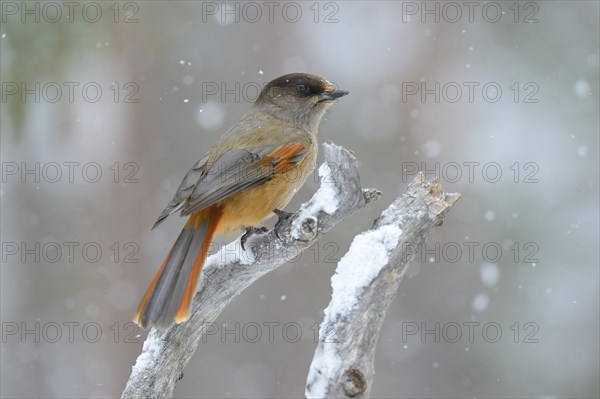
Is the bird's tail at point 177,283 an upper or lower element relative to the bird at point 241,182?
lower

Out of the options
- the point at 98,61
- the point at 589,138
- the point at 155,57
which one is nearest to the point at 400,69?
the point at 589,138

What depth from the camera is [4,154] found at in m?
8.43

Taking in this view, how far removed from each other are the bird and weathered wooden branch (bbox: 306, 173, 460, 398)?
0.93 m

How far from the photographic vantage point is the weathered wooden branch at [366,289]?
12.0ft

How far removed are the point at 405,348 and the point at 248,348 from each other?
191 centimetres

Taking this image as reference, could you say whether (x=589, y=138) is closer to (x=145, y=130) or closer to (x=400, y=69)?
(x=400, y=69)

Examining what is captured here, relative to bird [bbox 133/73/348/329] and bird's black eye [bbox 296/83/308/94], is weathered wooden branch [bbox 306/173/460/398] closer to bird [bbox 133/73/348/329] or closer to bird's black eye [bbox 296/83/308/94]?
bird [bbox 133/73/348/329]

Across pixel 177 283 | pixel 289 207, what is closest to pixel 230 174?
pixel 177 283

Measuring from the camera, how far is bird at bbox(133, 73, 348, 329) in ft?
14.0

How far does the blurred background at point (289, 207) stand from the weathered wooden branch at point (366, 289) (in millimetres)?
4526

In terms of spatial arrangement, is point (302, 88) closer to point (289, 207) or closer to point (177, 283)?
point (177, 283)

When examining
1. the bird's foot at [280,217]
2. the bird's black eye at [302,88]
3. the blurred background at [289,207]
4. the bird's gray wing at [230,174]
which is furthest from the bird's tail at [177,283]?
the blurred background at [289,207]

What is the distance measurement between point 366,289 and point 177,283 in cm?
115

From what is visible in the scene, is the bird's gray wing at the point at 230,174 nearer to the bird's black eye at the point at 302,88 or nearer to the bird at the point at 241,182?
the bird at the point at 241,182
